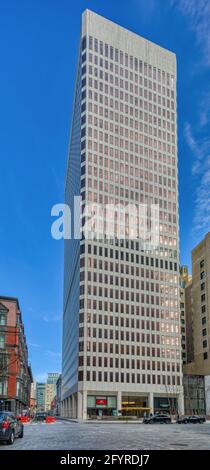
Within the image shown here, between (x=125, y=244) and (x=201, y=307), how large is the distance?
85.4ft

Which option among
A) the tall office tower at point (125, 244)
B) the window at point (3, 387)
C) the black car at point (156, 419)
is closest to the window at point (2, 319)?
the window at point (3, 387)

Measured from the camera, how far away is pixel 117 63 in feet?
500

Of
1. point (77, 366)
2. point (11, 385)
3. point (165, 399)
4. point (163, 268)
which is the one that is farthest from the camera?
point (163, 268)

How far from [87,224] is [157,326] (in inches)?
1295

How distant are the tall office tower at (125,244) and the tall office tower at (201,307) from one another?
5194 millimetres

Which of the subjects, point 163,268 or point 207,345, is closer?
point 207,345

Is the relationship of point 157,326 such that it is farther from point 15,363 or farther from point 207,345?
point 15,363

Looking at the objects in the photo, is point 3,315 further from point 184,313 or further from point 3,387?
point 184,313

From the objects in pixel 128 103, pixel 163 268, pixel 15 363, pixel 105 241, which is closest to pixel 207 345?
pixel 163 268

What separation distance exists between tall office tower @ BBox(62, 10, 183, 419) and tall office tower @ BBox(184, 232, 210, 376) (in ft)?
17.0

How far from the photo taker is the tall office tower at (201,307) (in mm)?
135625

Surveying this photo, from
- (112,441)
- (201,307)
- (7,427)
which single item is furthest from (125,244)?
(7,427)

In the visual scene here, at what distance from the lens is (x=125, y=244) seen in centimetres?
13938

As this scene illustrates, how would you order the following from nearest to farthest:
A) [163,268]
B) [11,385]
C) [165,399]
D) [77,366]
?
1. [11,385]
2. [77,366]
3. [165,399]
4. [163,268]
